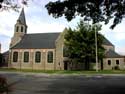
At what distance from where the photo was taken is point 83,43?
64.8 meters

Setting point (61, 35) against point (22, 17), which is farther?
point (22, 17)

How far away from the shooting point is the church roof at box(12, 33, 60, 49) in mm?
76944

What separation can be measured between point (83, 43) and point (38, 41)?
18.2 m

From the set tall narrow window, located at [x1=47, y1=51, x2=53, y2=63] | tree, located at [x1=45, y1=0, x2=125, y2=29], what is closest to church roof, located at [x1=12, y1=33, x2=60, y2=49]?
tall narrow window, located at [x1=47, y1=51, x2=53, y2=63]

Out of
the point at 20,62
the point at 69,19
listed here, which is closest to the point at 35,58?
the point at 20,62

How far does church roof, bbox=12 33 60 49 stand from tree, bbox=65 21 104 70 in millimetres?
9687

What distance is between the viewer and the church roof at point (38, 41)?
3029 inches

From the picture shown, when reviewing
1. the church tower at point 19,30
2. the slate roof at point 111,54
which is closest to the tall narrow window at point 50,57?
the church tower at point 19,30

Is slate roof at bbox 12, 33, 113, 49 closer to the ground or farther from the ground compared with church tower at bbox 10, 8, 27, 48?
closer to the ground

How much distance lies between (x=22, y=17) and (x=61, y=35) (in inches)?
611

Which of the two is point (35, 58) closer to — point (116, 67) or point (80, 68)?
point (80, 68)

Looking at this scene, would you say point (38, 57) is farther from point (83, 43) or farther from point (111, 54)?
point (111, 54)

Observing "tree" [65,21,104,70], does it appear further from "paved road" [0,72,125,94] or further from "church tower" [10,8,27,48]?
"paved road" [0,72,125,94]

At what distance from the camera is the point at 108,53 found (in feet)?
277
